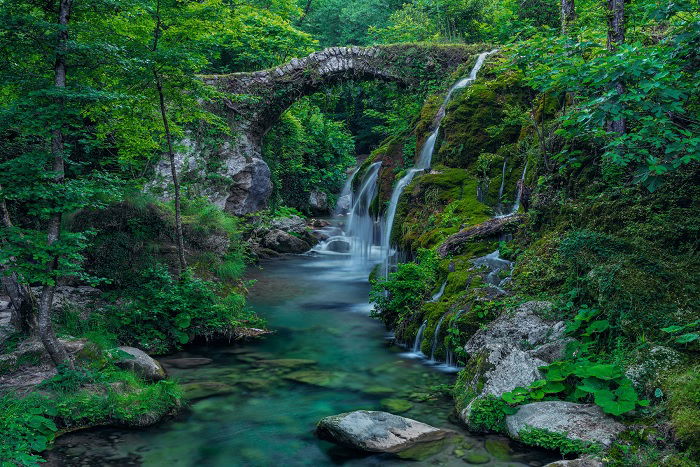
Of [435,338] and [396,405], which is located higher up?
[435,338]

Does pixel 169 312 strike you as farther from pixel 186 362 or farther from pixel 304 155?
pixel 304 155

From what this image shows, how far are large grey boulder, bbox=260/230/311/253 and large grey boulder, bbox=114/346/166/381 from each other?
12.0m

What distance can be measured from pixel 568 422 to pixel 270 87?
1624 centimetres

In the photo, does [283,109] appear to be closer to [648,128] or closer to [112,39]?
[112,39]

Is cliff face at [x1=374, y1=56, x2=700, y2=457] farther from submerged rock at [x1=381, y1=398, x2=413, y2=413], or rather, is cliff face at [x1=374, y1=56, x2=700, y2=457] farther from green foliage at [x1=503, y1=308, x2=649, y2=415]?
submerged rock at [x1=381, y1=398, x2=413, y2=413]

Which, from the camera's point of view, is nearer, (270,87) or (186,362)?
(186,362)

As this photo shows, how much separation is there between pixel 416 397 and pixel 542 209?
366 cm

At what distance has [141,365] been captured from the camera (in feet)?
20.9

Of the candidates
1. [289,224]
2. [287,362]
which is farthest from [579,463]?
[289,224]

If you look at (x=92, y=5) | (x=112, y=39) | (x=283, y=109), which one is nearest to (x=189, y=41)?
(x=112, y=39)

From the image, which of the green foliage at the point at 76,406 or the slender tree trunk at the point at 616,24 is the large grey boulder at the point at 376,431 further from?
the slender tree trunk at the point at 616,24

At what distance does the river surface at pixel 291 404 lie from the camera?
4.68 m

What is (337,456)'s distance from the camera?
4.78 meters

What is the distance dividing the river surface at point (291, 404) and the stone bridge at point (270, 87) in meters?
8.61
